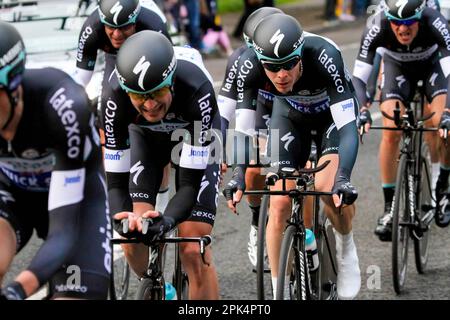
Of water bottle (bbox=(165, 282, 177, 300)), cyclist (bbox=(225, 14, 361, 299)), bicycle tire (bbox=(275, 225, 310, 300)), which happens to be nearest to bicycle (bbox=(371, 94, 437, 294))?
cyclist (bbox=(225, 14, 361, 299))

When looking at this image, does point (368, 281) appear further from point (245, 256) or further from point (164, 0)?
point (164, 0)

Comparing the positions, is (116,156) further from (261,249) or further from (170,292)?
(261,249)

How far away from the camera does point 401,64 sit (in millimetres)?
9016

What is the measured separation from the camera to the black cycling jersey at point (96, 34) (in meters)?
8.59

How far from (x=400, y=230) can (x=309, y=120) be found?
1423mm

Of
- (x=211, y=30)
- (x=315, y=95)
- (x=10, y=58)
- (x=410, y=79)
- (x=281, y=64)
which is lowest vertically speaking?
(x=211, y=30)

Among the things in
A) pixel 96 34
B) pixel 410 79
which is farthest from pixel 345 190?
pixel 96 34

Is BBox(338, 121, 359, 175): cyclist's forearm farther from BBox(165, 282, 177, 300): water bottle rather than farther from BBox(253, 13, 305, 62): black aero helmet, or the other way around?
BBox(165, 282, 177, 300): water bottle

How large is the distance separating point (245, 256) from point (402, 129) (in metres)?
1.61

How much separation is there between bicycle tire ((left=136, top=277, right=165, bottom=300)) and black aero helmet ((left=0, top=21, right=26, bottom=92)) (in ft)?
4.87

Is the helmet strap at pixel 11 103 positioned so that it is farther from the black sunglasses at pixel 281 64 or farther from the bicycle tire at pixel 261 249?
the bicycle tire at pixel 261 249

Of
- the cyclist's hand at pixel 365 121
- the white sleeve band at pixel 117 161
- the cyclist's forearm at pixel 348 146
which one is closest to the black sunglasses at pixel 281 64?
the cyclist's forearm at pixel 348 146

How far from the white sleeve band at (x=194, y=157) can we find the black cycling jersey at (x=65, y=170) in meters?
1.12
